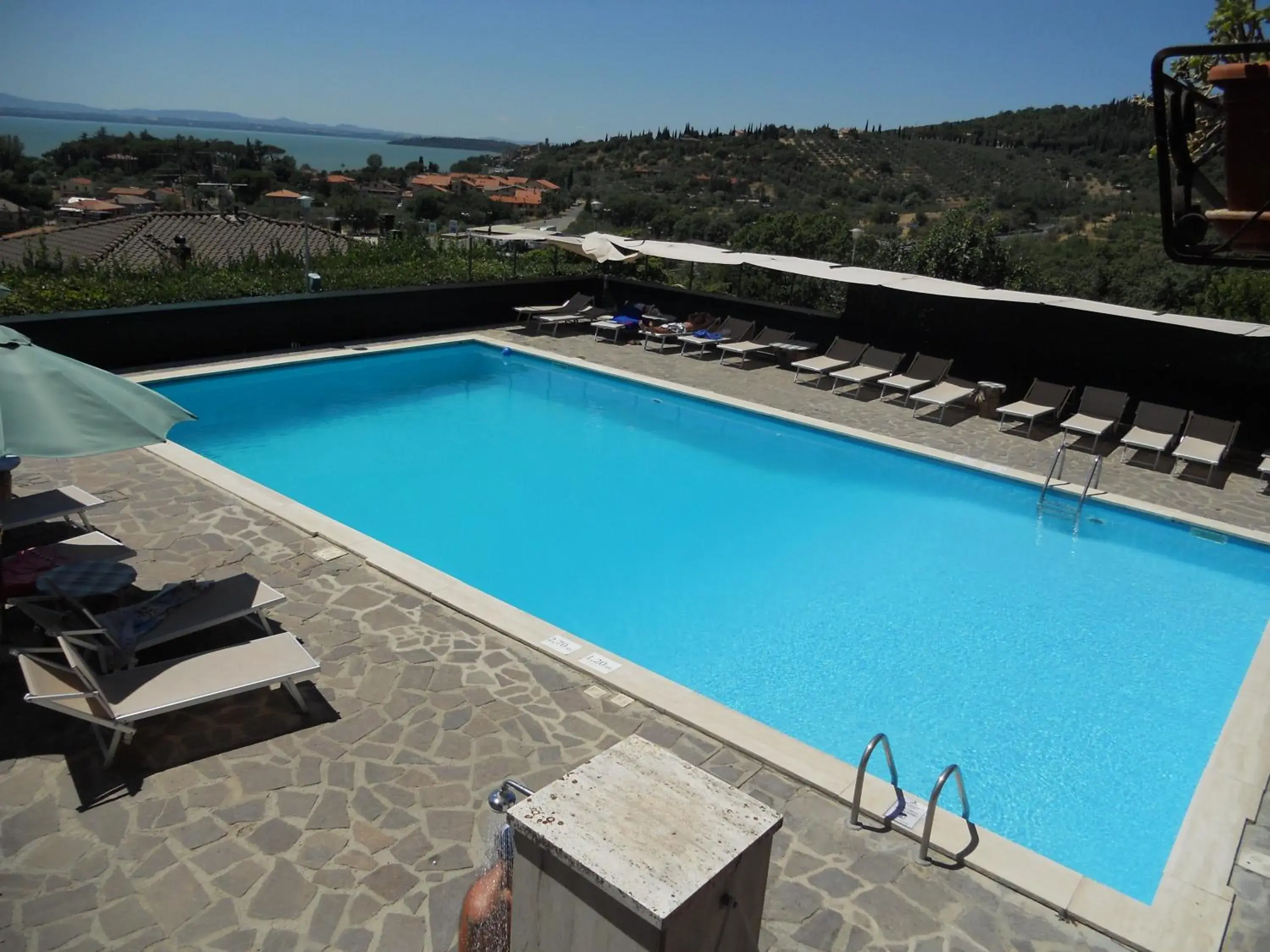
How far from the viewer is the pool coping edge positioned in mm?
4277

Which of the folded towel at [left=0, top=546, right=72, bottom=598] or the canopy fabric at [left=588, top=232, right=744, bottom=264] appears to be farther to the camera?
the canopy fabric at [left=588, top=232, right=744, bottom=264]

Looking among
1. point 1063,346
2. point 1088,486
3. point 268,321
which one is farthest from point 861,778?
point 268,321

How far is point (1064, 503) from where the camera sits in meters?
10.9

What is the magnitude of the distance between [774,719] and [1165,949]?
296cm

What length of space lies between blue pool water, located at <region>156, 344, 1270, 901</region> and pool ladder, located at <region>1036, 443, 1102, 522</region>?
208 millimetres

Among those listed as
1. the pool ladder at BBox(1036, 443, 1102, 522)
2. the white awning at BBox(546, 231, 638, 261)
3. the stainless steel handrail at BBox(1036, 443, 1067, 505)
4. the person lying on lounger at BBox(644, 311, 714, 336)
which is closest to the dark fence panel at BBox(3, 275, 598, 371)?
the white awning at BBox(546, 231, 638, 261)

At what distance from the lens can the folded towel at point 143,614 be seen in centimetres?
541

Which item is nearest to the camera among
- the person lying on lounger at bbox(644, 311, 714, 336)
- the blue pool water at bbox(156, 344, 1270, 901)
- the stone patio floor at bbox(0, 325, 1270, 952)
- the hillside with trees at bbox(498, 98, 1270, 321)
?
the stone patio floor at bbox(0, 325, 1270, 952)

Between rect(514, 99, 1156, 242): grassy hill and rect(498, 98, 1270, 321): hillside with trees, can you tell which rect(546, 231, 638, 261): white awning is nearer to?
rect(498, 98, 1270, 321): hillside with trees

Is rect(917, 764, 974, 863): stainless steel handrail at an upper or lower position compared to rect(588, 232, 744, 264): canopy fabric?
lower

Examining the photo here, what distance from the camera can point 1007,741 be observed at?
649 cm

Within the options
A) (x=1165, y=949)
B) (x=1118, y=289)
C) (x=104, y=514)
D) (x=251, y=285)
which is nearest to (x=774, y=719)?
(x=1165, y=949)

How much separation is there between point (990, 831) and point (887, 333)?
12.1 m

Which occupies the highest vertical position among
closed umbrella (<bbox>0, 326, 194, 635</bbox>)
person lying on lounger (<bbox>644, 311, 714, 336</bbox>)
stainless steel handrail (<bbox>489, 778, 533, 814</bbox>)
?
closed umbrella (<bbox>0, 326, 194, 635</bbox>)
